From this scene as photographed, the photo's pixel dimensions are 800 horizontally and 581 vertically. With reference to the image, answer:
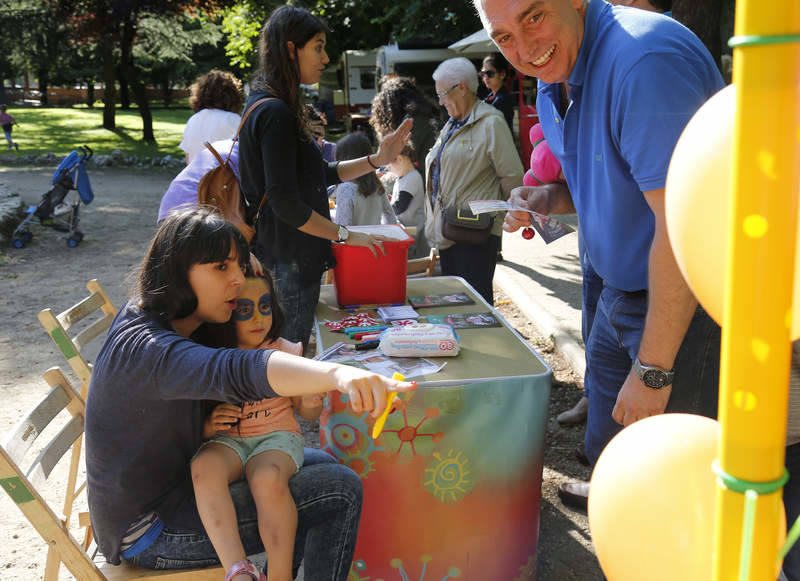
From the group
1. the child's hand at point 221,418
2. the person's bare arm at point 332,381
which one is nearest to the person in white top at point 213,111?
the child's hand at point 221,418

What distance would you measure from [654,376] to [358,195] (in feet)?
9.27

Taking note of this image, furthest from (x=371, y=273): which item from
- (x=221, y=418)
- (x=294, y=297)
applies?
(x=221, y=418)

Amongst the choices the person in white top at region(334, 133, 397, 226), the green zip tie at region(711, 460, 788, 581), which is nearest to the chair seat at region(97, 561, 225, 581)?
the green zip tie at region(711, 460, 788, 581)

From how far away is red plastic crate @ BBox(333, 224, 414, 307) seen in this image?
282cm

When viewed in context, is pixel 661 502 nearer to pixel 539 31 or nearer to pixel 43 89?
pixel 539 31

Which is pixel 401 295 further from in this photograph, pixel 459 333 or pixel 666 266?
pixel 666 266

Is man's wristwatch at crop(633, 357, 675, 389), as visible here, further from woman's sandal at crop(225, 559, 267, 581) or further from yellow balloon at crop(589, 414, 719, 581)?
woman's sandal at crop(225, 559, 267, 581)

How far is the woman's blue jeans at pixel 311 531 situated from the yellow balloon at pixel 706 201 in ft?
4.30

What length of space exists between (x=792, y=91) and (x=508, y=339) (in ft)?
6.31

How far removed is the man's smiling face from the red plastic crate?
1.15m

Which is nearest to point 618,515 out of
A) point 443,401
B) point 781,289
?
point 781,289

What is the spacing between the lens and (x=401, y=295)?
2.92 metres

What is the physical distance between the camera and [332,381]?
1434 mm

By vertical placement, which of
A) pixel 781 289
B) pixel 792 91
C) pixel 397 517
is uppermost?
pixel 792 91
